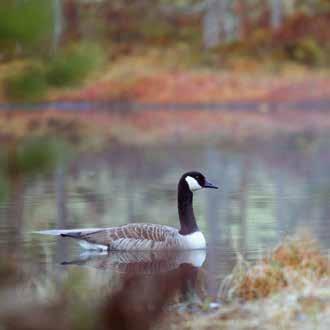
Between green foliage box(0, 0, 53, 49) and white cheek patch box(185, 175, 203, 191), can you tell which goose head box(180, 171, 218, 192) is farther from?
green foliage box(0, 0, 53, 49)

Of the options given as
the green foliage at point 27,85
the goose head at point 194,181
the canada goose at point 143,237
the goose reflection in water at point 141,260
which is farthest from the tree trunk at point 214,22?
the green foliage at point 27,85

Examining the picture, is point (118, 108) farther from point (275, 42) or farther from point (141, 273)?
point (141, 273)

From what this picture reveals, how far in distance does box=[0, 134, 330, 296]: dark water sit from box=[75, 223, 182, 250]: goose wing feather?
152 mm

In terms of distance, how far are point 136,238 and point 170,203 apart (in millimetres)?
4018

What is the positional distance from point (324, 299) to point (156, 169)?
13.4 meters

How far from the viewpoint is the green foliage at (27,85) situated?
15.4 feet

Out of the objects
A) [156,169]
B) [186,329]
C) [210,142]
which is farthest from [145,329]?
[210,142]

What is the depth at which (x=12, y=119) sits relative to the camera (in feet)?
116

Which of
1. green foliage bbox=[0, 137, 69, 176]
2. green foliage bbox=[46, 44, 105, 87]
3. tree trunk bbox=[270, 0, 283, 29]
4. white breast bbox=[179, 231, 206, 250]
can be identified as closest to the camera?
green foliage bbox=[0, 137, 69, 176]

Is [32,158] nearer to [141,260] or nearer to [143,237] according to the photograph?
[141,260]

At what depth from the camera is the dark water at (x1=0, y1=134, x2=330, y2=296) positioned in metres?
10.8

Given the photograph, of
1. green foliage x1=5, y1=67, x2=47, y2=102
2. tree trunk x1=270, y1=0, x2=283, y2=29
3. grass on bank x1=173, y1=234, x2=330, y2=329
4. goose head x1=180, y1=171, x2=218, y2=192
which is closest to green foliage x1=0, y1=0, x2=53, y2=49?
green foliage x1=5, y1=67, x2=47, y2=102

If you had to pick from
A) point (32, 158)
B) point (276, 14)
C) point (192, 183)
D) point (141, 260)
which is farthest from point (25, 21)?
point (276, 14)

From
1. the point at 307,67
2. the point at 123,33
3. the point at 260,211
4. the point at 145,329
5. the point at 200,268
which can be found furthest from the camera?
the point at 123,33
